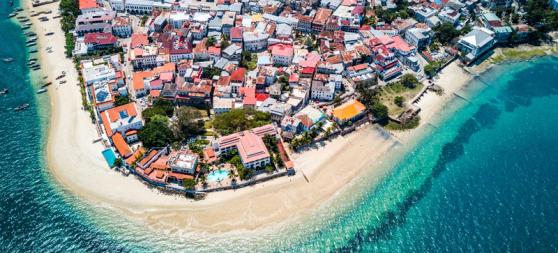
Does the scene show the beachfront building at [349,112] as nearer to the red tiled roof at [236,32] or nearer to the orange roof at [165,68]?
the red tiled roof at [236,32]

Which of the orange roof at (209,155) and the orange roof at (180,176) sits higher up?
the orange roof at (209,155)

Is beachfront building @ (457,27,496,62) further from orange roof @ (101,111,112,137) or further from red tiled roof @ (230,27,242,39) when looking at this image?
orange roof @ (101,111,112,137)

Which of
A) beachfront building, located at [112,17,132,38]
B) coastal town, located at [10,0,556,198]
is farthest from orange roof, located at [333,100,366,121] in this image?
beachfront building, located at [112,17,132,38]

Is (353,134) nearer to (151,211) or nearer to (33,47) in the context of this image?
(151,211)

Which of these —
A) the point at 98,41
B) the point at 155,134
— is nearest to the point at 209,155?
the point at 155,134

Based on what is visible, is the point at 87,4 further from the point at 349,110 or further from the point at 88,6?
the point at 349,110

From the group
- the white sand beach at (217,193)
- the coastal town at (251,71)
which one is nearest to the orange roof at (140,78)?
the coastal town at (251,71)
